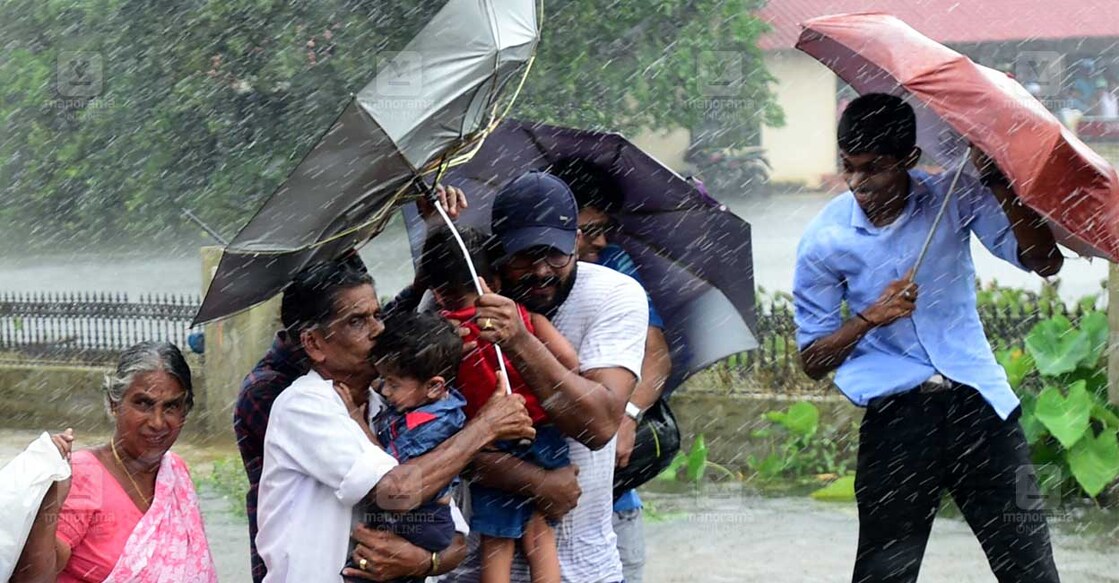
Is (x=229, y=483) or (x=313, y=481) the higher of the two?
(x=313, y=481)

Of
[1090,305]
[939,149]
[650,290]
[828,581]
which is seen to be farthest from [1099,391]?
[650,290]

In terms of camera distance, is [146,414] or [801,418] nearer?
[146,414]

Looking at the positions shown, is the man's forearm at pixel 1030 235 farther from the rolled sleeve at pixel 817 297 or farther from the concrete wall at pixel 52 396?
the concrete wall at pixel 52 396

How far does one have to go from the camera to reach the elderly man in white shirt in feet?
12.9

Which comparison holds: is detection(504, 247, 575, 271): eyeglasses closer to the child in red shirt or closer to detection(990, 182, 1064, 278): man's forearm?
the child in red shirt

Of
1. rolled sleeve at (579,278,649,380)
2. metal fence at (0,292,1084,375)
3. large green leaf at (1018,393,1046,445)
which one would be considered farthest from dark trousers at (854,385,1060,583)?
metal fence at (0,292,1084,375)

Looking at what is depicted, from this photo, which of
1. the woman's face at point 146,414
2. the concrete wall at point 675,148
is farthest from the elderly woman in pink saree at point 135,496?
the concrete wall at point 675,148

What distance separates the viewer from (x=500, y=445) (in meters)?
4.37

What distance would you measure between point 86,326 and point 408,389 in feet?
31.6

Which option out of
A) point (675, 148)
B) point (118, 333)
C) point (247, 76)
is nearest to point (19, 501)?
point (118, 333)

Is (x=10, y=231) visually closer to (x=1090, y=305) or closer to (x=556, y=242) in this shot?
(x=1090, y=305)

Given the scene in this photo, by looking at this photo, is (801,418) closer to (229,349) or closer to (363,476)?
(229,349)

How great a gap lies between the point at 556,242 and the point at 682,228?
97 centimetres

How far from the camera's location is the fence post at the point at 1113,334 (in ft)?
28.6
